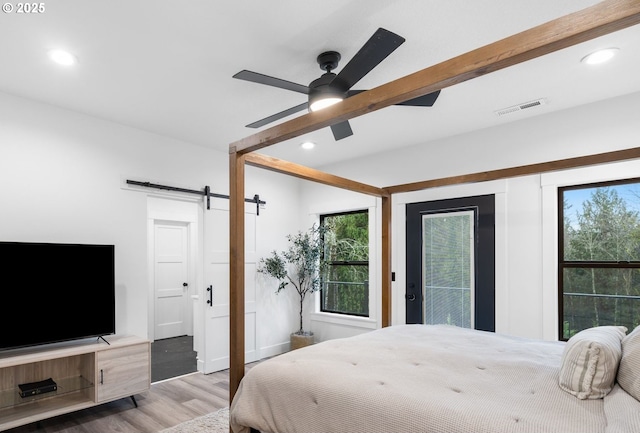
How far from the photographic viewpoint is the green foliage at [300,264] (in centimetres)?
509

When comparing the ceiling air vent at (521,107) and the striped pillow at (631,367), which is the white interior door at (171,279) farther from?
the striped pillow at (631,367)

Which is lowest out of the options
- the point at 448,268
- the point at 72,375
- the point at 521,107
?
the point at 72,375

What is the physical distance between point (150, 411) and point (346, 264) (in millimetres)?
2801

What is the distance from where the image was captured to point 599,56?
8.20 feet

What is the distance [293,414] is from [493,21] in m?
2.31

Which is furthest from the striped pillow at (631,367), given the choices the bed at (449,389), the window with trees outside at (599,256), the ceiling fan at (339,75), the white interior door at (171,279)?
the white interior door at (171,279)

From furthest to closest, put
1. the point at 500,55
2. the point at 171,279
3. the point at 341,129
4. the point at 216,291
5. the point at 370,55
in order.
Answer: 1. the point at 171,279
2. the point at 216,291
3. the point at 341,129
4. the point at 370,55
5. the point at 500,55

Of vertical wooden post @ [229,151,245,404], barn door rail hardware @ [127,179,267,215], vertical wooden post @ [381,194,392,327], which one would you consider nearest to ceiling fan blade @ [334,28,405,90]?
vertical wooden post @ [229,151,245,404]

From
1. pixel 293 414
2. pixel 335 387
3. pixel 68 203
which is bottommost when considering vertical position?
pixel 293 414

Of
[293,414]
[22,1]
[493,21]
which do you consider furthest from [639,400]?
[22,1]

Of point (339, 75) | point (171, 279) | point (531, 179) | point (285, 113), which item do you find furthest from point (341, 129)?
point (171, 279)

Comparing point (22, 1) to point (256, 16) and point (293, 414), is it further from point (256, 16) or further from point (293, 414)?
point (293, 414)

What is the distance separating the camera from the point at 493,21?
7.01 feet

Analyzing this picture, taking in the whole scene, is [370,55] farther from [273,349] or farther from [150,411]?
[273,349]
